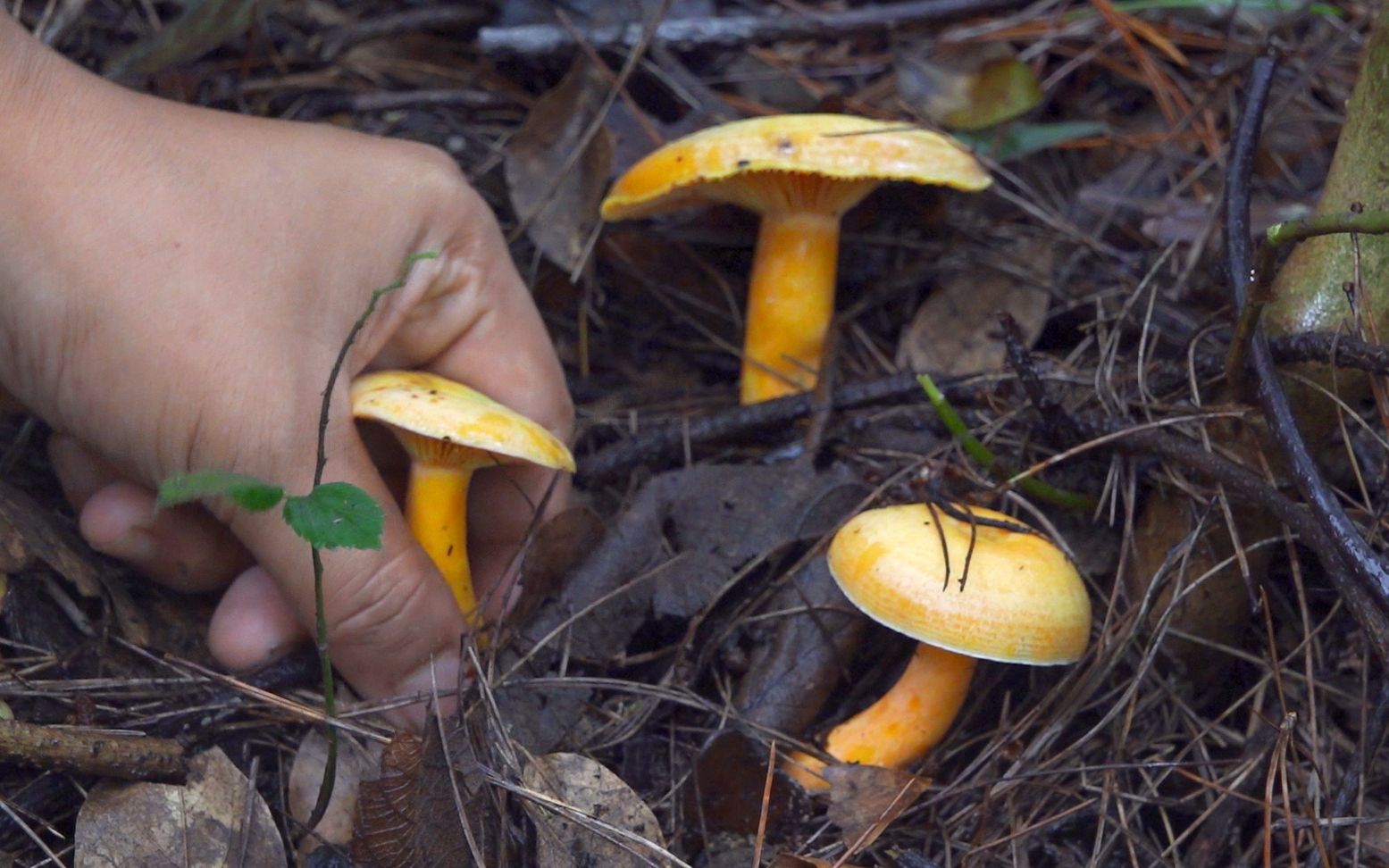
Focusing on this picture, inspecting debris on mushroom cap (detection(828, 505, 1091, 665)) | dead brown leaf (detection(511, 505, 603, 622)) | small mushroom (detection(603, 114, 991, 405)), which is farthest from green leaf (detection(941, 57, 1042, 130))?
dead brown leaf (detection(511, 505, 603, 622))

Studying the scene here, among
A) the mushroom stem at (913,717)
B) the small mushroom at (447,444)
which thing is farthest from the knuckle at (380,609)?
the mushroom stem at (913,717)

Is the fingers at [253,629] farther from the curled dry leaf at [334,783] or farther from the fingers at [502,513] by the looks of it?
the fingers at [502,513]

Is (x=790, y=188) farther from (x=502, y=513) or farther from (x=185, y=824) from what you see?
(x=185, y=824)

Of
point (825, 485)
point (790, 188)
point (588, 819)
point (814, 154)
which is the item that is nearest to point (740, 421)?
point (825, 485)

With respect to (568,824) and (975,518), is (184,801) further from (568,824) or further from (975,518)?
(975,518)

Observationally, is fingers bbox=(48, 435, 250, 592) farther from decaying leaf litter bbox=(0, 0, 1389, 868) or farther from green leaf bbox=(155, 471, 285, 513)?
green leaf bbox=(155, 471, 285, 513)
